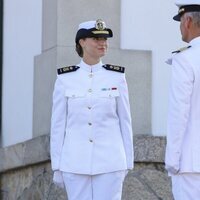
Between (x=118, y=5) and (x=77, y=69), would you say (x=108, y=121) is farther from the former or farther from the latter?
(x=118, y=5)

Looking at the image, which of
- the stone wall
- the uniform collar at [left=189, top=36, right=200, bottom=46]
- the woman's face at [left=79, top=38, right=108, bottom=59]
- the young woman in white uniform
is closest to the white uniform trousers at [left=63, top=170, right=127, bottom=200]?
the young woman in white uniform

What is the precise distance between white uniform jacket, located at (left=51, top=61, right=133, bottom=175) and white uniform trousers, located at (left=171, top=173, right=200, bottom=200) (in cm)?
115

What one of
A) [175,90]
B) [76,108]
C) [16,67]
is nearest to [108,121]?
[76,108]

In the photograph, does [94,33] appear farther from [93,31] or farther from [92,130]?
[92,130]

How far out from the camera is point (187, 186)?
567 centimetres

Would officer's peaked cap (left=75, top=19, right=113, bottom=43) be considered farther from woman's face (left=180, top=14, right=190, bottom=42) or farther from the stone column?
the stone column

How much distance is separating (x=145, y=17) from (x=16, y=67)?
156 cm

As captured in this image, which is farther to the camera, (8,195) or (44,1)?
(8,195)

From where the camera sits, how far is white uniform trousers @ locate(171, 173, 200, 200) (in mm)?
5652

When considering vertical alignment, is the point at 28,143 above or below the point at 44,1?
below

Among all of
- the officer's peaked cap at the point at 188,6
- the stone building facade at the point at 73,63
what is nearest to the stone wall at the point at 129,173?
the stone building facade at the point at 73,63

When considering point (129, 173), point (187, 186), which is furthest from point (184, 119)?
point (129, 173)

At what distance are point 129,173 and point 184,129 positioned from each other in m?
2.86

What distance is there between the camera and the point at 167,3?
8.83m
